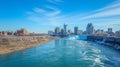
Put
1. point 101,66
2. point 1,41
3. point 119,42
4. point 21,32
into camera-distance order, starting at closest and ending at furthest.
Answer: point 101,66, point 1,41, point 119,42, point 21,32

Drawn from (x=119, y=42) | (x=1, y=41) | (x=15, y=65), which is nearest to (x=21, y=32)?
(x=1, y=41)

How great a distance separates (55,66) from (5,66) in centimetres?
990

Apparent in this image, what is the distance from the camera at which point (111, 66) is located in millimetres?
30422

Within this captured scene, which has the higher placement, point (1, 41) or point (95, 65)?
point (1, 41)

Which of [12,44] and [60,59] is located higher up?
[12,44]

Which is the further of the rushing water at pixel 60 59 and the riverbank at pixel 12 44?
the riverbank at pixel 12 44

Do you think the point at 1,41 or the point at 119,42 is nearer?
the point at 1,41

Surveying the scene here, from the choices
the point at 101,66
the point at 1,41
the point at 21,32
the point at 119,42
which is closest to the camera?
the point at 101,66

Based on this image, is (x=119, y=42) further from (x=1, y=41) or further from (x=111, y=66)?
(x=1, y=41)

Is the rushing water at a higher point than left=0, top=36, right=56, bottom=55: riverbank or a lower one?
lower

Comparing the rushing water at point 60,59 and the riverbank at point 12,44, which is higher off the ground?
the riverbank at point 12,44

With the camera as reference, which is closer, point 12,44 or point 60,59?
point 60,59

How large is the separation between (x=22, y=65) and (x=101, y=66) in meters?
15.9

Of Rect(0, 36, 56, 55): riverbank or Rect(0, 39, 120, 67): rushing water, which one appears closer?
Rect(0, 39, 120, 67): rushing water
